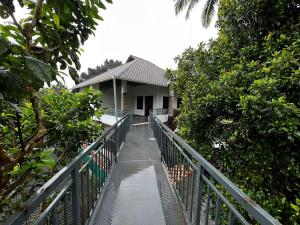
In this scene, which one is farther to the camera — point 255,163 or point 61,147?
point 61,147

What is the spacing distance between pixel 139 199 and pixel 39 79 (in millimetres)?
2677

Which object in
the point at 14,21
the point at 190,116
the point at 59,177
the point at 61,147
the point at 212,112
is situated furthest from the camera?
the point at 190,116

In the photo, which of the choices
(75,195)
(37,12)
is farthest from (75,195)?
(37,12)

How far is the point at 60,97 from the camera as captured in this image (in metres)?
2.50

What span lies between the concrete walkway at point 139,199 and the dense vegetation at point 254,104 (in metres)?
0.98

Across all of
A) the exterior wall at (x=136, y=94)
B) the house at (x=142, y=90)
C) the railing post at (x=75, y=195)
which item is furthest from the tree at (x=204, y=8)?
the railing post at (x=75, y=195)

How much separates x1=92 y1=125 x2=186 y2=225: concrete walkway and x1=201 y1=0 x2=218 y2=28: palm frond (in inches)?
293

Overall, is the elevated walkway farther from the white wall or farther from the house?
the white wall

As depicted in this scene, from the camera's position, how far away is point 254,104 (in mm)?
2068

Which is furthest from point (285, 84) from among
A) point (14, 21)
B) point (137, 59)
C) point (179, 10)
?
point (137, 59)

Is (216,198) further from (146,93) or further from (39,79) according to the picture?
(146,93)

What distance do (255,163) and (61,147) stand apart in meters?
2.57

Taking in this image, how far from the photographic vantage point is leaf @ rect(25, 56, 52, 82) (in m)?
0.61

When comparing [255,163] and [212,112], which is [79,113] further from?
[255,163]
